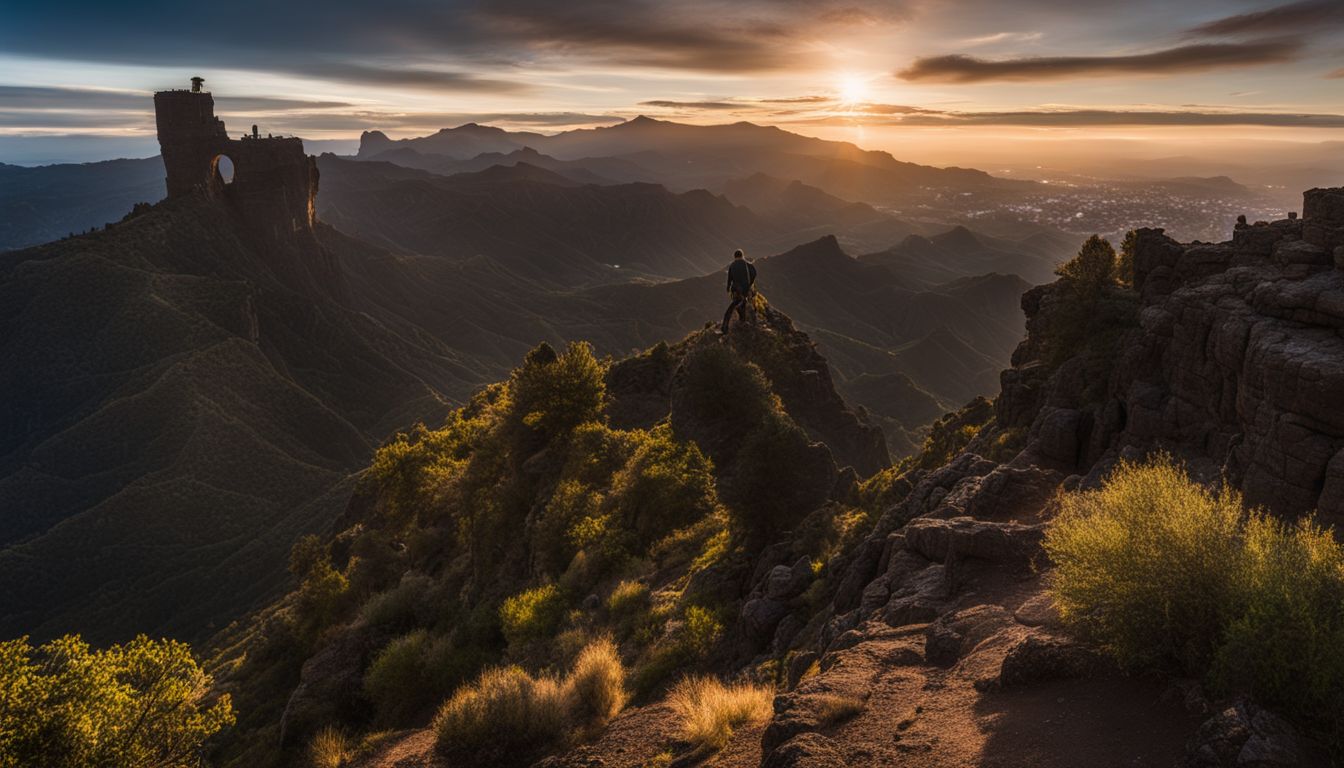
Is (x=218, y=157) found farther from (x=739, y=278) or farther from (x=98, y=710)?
(x=98, y=710)

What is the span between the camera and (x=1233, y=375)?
1672 centimetres

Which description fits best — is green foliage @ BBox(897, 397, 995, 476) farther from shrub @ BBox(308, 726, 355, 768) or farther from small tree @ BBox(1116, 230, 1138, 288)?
shrub @ BBox(308, 726, 355, 768)

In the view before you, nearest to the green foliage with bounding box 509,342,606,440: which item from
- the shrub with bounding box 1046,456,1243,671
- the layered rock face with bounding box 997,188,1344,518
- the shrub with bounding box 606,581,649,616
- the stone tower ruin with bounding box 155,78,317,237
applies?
the shrub with bounding box 606,581,649,616

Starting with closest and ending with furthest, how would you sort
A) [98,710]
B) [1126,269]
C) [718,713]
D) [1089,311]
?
1. [718,713]
2. [98,710]
3. [1089,311]
4. [1126,269]

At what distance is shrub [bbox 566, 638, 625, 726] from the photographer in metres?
15.4

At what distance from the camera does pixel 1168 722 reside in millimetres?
8648

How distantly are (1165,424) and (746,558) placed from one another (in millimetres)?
12495

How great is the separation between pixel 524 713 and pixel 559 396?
2331 cm

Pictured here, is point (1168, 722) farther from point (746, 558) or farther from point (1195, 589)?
point (746, 558)

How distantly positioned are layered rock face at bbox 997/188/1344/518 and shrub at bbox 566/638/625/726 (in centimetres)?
1337

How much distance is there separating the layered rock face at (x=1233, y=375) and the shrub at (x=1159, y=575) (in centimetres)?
487

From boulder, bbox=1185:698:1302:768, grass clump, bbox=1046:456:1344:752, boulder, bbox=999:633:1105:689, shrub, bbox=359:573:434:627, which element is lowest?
shrub, bbox=359:573:434:627

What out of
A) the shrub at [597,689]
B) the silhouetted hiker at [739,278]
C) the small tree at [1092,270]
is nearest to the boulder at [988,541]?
the shrub at [597,689]

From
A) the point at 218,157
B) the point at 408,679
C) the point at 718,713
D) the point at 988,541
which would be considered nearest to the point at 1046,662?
the point at 988,541
